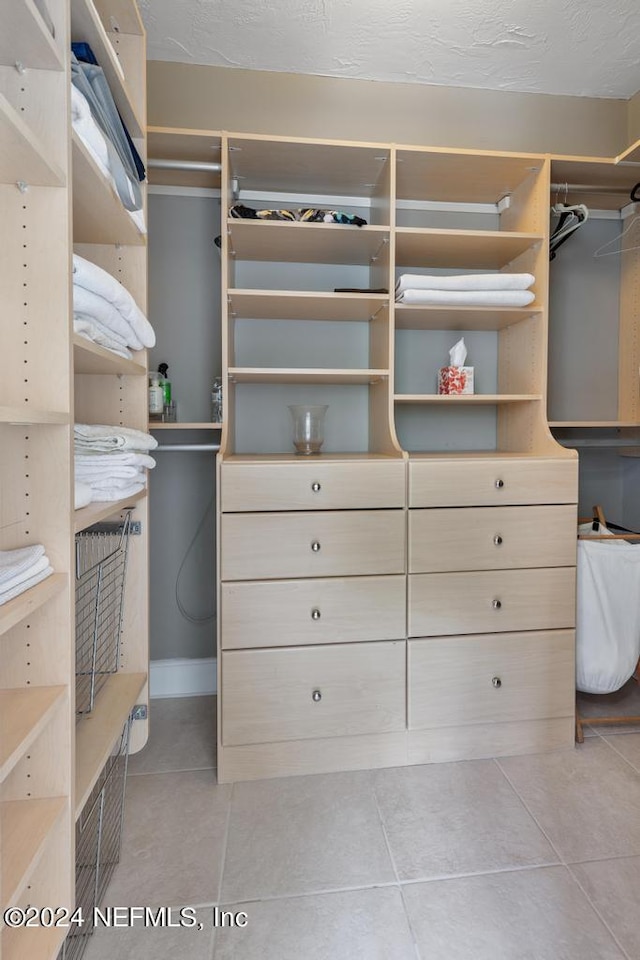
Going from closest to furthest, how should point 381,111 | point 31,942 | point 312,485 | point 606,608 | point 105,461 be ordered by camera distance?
point 31,942 < point 105,461 < point 312,485 < point 606,608 < point 381,111

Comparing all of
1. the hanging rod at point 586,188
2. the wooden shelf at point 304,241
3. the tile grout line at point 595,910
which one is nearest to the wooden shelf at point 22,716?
the tile grout line at point 595,910

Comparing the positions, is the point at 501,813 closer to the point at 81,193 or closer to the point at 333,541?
the point at 333,541

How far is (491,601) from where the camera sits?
177 centimetres

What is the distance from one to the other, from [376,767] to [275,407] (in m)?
1.41

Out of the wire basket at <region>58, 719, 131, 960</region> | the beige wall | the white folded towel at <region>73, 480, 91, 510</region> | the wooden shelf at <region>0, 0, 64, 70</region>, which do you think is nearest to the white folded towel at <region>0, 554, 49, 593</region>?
the white folded towel at <region>73, 480, 91, 510</region>

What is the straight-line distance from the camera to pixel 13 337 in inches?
34.5

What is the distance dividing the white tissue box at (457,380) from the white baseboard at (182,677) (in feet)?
5.03

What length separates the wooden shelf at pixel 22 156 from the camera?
0.71m

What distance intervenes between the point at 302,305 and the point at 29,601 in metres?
1.44

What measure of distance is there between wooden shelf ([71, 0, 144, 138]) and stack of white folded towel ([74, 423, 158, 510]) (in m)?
0.82

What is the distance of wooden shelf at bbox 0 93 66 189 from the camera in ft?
2.33

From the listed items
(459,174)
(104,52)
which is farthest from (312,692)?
(459,174)

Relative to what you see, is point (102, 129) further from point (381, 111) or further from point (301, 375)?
point (381, 111)

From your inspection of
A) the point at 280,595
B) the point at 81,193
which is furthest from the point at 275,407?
the point at 81,193
